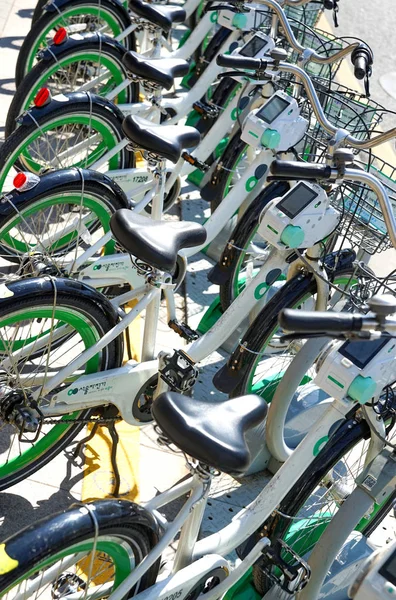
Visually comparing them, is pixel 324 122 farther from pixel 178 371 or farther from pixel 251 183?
pixel 178 371

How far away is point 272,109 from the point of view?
14.3 ft

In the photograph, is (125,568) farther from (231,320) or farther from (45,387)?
(231,320)

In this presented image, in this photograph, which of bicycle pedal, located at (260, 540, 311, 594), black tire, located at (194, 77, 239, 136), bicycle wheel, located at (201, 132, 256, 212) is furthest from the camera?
black tire, located at (194, 77, 239, 136)

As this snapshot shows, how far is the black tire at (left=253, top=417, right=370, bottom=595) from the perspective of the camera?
3.34 meters

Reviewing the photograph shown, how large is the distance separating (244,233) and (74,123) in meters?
1.05

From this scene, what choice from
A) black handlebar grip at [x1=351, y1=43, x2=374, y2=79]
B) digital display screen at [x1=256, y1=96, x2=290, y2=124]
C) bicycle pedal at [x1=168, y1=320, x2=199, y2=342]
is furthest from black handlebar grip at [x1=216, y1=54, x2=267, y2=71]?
bicycle pedal at [x1=168, y1=320, x2=199, y2=342]

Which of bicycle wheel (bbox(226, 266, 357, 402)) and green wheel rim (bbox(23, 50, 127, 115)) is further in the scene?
green wheel rim (bbox(23, 50, 127, 115))

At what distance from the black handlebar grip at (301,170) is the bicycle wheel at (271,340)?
0.55m

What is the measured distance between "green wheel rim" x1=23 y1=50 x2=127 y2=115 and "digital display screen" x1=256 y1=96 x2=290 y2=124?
150 centimetres

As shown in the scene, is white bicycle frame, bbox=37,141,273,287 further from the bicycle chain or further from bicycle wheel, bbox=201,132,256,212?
the bicycle chain

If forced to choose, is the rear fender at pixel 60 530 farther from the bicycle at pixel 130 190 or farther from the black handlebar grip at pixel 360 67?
the black handlebar grip at pixel 360 67

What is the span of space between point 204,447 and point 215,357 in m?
2.26

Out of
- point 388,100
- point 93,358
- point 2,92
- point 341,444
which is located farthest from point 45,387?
point 388,100

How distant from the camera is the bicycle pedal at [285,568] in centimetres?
330
